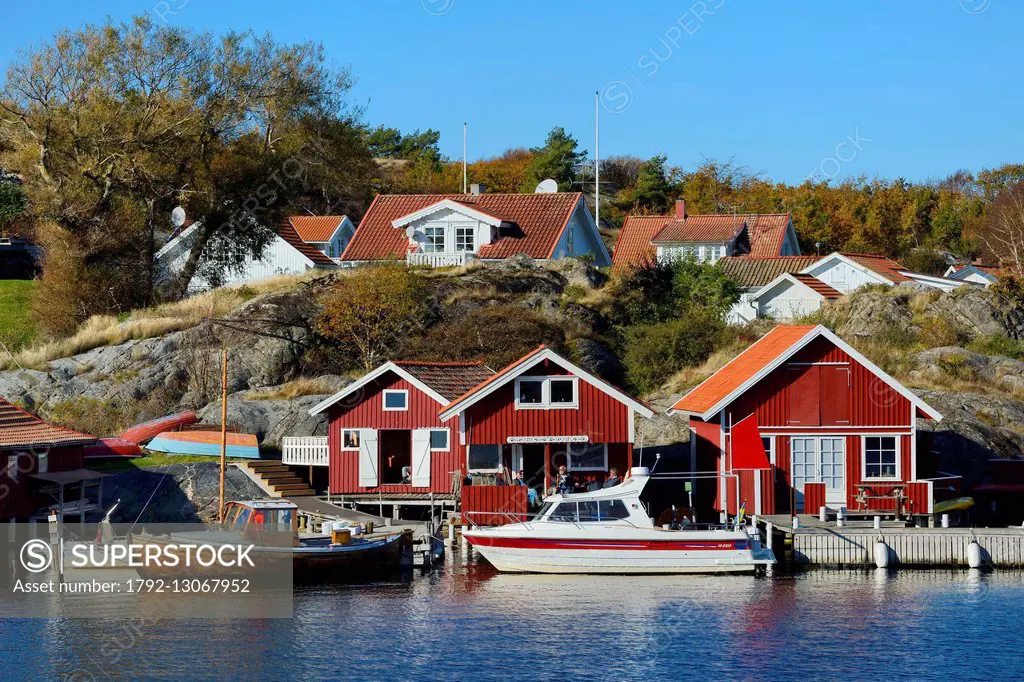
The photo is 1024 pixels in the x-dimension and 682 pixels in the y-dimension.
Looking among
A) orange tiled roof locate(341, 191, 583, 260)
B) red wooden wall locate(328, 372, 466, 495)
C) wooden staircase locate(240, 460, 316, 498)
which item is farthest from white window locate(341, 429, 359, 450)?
orange tiled roof locate(341, 191, 583, 260)

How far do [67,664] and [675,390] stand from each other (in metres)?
31.4

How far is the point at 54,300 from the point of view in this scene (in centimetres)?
6188

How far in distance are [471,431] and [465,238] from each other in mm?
24863

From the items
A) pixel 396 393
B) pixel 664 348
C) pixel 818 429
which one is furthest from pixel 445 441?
pixel 664 348

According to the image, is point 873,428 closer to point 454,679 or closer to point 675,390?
point 675,390

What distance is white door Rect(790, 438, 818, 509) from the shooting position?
1618 inches

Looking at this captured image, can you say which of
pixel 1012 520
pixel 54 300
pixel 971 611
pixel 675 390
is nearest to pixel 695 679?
pixel 971 611

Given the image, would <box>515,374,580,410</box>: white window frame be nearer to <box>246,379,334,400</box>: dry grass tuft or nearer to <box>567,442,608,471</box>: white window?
<box>567,442,608,471</box>: white window

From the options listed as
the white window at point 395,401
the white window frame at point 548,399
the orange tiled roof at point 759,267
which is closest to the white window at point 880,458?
the white window frame at point 548,399

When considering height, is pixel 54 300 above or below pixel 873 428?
above

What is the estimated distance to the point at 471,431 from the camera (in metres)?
41.8

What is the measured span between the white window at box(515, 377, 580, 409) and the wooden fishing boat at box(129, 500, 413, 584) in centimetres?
676

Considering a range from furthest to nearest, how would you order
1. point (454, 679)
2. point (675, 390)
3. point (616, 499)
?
point (675, 390) → point (616, 499) → point (454, 679)

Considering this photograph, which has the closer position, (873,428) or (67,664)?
(67,664)
